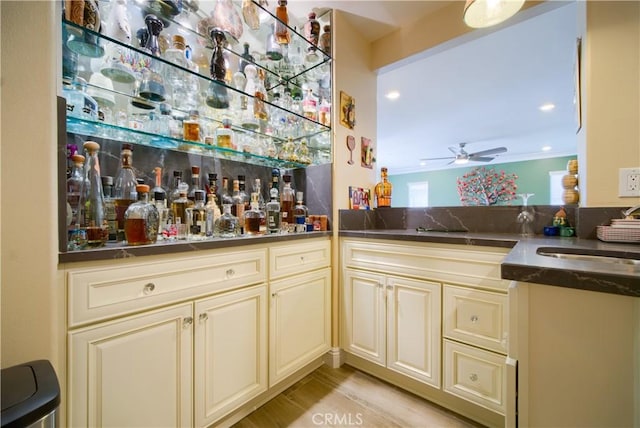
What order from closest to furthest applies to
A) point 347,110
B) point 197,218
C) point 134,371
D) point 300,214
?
point 134,371, point 197,218, point 300,214, point 347,110

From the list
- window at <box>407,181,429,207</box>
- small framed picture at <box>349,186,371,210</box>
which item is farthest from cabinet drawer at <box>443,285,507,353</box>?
window at <box>407,181,429,207</box>

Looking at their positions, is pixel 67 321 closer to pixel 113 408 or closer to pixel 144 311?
pixel 144 311

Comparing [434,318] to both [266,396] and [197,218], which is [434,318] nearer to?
[266,396]

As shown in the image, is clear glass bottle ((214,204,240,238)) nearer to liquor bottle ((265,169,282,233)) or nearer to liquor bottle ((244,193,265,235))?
liquor bottle ((244,193,265,235))

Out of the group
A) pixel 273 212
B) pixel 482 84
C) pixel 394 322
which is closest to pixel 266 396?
pixel 394 322

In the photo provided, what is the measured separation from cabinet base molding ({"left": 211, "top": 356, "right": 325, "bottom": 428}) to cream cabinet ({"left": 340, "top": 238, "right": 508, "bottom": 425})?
A: 0.27m

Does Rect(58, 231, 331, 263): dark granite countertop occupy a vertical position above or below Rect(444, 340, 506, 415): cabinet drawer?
above

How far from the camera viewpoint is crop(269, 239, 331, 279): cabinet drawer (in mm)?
1379

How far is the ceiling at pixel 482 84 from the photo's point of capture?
72.3 inches

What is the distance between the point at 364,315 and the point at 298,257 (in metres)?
0.58

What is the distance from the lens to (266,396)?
1.39 m

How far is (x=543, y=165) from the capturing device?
597 centimetres

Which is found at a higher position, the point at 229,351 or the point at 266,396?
the point at 229,351

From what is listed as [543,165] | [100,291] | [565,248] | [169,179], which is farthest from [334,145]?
[543,165]
